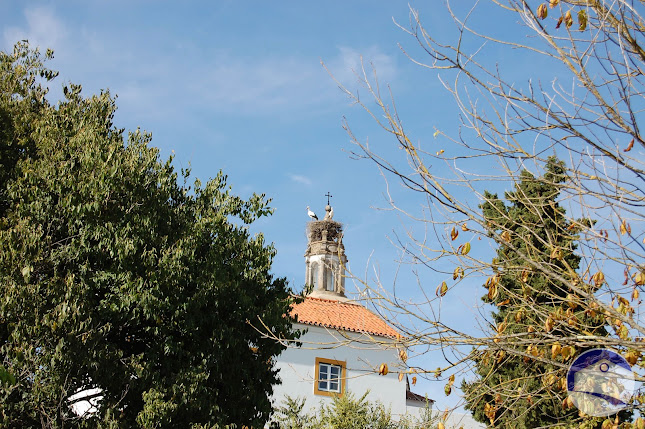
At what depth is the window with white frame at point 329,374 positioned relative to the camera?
24.0 meters

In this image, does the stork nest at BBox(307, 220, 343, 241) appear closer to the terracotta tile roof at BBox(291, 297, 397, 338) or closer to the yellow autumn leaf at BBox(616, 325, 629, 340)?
the terracotta tile roof at BBox(291, 297, 397, 338)

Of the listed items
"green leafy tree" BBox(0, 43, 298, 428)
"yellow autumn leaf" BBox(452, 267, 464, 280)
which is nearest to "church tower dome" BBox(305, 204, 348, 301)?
"green leafy tree" BBox(0, 43, 298, 428)

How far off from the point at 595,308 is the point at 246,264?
10193 mm

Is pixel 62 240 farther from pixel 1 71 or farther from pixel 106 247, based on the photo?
pixel 1 71

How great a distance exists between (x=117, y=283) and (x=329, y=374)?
44.5 ft

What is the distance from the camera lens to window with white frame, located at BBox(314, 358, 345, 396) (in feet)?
78.8

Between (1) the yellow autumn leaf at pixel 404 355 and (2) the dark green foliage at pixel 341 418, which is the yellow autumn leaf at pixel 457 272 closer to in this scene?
(1) the yellow autumn leaf at pixel 404 355

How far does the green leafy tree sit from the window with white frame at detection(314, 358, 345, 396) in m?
9.86

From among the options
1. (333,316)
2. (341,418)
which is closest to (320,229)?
(333,316)

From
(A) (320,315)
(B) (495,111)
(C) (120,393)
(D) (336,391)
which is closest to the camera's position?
(B) (495,111)

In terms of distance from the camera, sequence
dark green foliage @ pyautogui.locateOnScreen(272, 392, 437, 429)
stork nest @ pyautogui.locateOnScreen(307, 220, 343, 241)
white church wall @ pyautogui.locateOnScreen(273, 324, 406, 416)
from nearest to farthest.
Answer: dark green foliage @ pyautogui.locateOnScreen(272, 392, 437, 429), white church wall @ pyautogui.locateOnScreen(273, 324, 406, 416), stork nest @ pyautogui.locateOnScreen(307, 220, 343, 241)

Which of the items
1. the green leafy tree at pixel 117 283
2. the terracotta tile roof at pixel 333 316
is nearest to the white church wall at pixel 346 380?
the terracotta tile roof at pixel 333 316

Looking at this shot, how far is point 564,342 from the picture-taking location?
5.27 metres

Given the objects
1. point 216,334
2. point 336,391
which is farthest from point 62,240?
point 336,391
